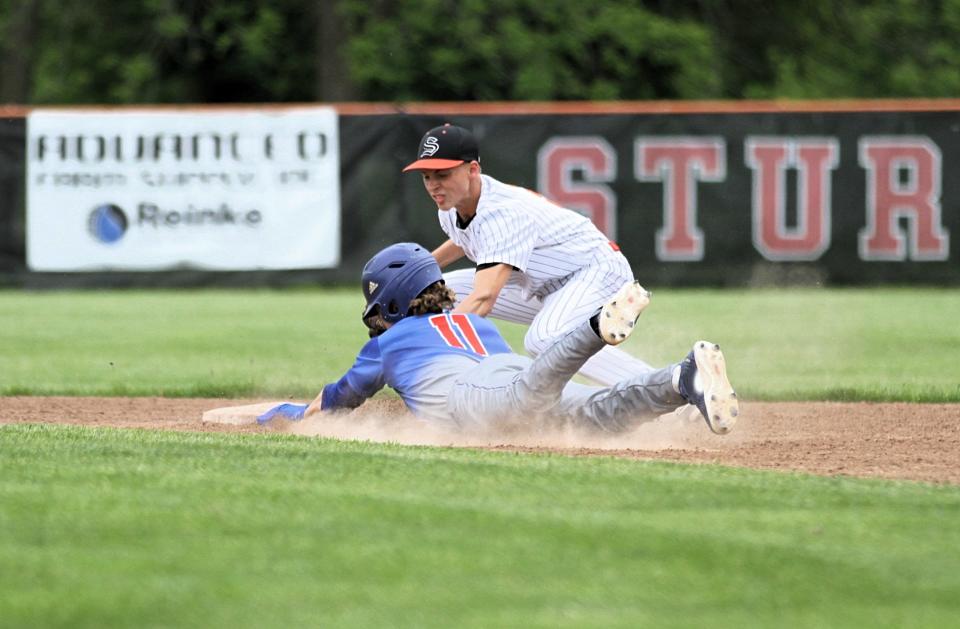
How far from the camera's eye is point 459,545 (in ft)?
13.1

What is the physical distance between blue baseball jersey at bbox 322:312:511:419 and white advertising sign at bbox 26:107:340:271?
10.3 meters

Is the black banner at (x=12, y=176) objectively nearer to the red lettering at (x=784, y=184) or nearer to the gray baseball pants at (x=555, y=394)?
the red lettering at (x=784, y=184)

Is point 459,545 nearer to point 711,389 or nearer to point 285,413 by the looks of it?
point 711,389

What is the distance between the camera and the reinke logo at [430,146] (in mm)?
6871

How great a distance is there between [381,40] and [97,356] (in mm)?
13780

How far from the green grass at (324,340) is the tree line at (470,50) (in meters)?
8.30

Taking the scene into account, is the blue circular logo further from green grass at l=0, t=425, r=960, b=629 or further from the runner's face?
green grass at l=0, t=425, r=960, b=629

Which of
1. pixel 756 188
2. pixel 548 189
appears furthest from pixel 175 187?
pixel 756 188

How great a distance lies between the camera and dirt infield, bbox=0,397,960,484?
231 inches

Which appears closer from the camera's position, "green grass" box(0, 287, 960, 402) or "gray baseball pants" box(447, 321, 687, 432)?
"gray baseball pants" box(447, 321, 687, 432)

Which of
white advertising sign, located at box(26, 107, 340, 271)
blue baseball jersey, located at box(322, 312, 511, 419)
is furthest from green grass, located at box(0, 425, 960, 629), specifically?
white advertising sign, located at box(26, 107, 340, 271)

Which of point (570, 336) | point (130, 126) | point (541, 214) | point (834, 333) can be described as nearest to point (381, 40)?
point (130, 126)

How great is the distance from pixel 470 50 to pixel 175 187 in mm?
8498

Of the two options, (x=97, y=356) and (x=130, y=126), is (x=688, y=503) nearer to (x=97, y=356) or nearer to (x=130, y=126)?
(x=97, y=356)
